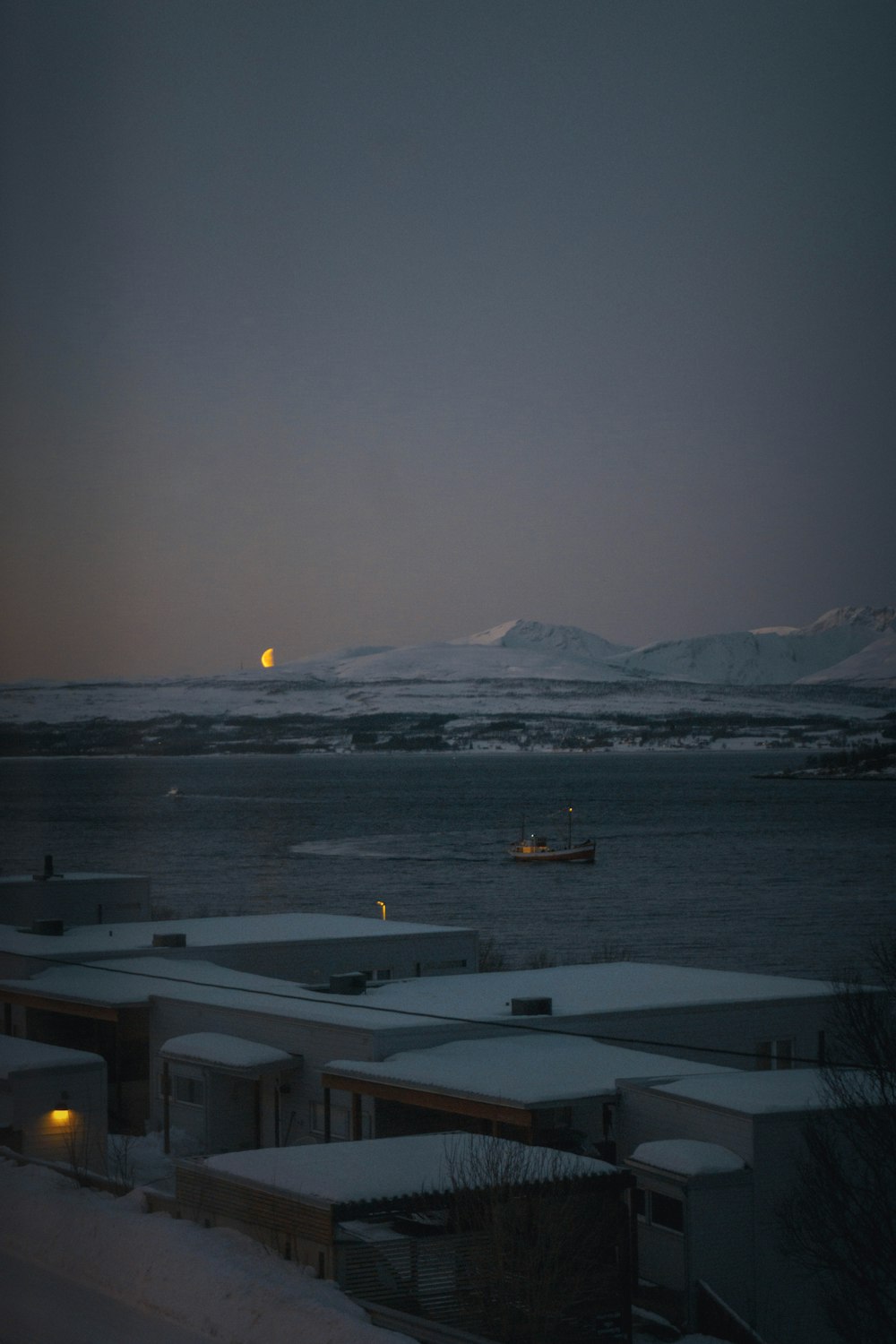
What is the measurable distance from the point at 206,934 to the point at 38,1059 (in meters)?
6.90

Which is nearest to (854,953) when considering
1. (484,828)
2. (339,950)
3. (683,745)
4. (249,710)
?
(339,950)

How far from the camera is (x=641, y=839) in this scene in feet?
282

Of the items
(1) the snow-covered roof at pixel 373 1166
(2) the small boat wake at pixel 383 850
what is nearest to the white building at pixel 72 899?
(1) the snow-covered roof at pixel 373 1166

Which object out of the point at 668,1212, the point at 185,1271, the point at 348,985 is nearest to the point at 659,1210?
the point at 668,1212

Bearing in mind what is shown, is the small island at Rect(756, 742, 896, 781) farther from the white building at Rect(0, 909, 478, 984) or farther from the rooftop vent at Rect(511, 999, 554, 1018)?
the rooftop vent at Rect(511, 999, 554, 1018)

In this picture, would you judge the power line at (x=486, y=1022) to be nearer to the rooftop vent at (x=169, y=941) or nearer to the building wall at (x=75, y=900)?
the rooftop vent at (x=169, y=941)

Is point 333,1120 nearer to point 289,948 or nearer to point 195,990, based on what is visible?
point 195,990

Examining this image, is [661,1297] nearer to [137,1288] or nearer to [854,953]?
[137,1288]

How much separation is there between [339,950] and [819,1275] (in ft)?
32.1

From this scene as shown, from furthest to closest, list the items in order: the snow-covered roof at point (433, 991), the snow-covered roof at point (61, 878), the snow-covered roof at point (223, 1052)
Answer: the snow-covered roof at point (61, 878)
the snow-covered roof at point (433, 991)
the snow-covered roof at point (223, 1052)

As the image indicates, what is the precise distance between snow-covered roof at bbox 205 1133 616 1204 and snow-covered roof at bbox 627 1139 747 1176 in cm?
64

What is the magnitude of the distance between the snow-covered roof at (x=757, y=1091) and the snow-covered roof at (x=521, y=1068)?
28.7 inches

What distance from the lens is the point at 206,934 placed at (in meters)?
21.0

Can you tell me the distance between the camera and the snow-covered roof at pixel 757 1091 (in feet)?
35.7
